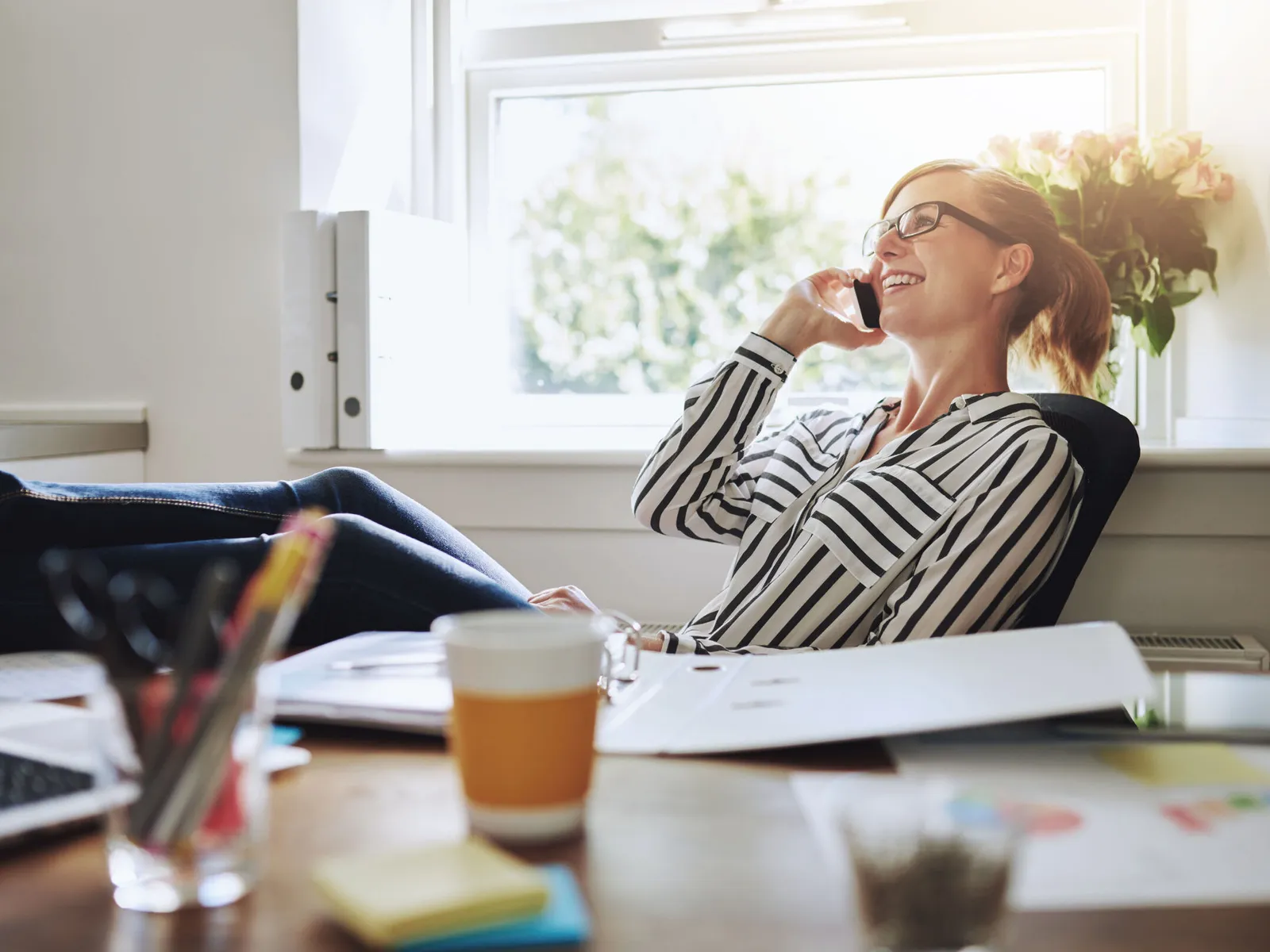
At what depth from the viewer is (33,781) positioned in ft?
1.86

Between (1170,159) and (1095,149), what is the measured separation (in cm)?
11

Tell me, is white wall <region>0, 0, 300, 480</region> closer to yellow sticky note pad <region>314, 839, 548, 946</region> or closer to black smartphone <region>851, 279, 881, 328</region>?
black smartphone <region>851, 279, 881, 328</region>

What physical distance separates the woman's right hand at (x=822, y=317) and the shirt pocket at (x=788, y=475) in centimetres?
13

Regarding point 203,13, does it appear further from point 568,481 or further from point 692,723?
point 692,723

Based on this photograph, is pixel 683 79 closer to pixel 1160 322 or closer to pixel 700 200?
pixel 700 200

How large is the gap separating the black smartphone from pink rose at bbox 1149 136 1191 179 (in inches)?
22.0

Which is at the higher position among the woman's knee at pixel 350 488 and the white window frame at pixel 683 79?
the white window frame at pixel 683 79

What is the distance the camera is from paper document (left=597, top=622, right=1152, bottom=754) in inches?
25.2

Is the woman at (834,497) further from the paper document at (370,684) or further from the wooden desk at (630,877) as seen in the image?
the wooden desk at (630,877)

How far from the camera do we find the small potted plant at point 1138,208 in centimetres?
188

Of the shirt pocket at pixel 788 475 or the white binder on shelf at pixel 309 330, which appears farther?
the white binder on shelf at pixel 309 330

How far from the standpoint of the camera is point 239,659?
42 cm

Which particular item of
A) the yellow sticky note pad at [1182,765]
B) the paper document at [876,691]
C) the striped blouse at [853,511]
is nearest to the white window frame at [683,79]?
the striped blouse at [853,511]

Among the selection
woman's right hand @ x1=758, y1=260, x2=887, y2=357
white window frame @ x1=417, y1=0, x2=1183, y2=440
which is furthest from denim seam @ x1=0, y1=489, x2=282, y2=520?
white window frame @ x1=417, y1=0, x2=1183, y2=440
